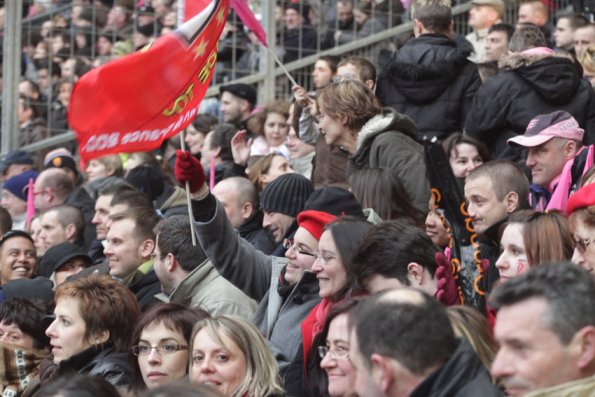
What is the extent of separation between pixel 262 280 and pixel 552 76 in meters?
2.72

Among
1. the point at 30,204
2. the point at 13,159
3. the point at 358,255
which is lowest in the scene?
the point at 13,159

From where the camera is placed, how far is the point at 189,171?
751 cm

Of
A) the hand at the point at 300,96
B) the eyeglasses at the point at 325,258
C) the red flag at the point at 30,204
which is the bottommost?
the red flag at the point at 30,204

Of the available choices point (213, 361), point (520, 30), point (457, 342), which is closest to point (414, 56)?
point (520, 30)

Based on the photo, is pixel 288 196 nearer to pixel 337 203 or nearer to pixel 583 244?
pixel 337 203

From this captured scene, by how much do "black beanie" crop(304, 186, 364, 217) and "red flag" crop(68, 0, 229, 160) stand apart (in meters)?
0.96

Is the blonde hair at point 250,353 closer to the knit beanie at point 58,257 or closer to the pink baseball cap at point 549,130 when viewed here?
the pink baseball cap at point 549,130

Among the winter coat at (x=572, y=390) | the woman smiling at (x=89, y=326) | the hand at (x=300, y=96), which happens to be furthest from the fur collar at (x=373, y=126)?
the winter coat at (x=572, y=390)

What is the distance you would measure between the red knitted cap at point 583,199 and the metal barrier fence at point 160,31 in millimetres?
8119

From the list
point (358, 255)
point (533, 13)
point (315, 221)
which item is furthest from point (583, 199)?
point (533, 13)

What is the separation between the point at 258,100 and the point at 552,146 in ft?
22.5

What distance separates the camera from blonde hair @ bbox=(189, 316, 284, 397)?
6277 millimetres

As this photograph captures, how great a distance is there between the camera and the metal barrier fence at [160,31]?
14766mm

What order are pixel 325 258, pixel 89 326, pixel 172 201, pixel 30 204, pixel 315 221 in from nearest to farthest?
1. pixel 325 258
2. pixel 315 221
3. pixel 89 326
4. pixel 172 201
5. pixel 30 204
